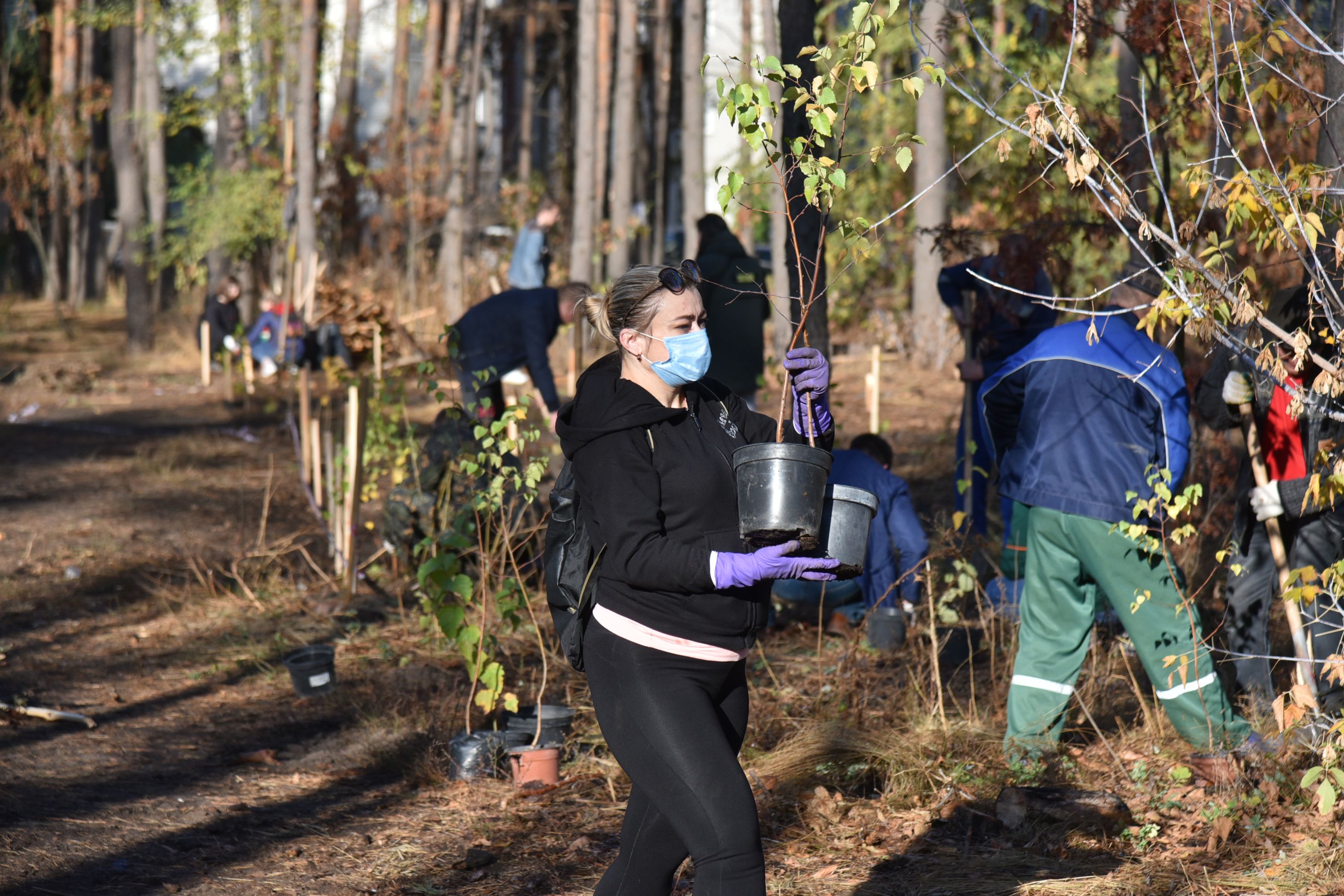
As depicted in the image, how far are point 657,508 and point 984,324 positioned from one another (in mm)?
4925

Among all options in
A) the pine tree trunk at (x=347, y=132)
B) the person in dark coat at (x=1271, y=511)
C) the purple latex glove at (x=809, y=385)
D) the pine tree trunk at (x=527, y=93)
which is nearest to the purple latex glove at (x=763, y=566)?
the purple latex glove at (x=809, y=385)

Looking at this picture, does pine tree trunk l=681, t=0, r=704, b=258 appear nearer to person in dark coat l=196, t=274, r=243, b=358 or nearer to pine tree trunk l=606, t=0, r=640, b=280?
pine tree trunk l=606, t=0, r=640, b=280

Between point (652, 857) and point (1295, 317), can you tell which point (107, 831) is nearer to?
point (652, 857)

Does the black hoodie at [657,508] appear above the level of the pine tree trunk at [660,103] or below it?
below

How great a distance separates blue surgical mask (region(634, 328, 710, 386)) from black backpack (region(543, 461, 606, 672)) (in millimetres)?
295

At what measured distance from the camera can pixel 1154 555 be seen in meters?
4.20

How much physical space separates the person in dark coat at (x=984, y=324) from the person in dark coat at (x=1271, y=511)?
6.56 ft

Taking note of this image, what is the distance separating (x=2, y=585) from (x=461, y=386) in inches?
127

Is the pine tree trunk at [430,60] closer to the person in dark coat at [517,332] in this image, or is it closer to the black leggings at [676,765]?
the person in dark coat at [517,332]

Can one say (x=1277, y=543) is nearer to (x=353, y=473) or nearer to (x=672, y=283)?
(x=672, y=283)

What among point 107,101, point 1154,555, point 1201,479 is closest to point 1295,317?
point 1154,555

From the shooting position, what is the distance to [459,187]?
67.1 feet

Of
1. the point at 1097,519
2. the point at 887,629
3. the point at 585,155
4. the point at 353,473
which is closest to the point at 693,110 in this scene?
the point at 585,155

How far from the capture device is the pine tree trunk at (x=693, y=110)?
16.4m
